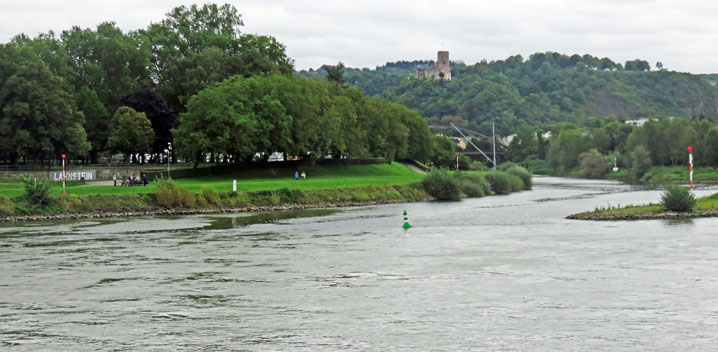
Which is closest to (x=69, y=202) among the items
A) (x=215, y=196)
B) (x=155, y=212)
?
(x=155, y=212)

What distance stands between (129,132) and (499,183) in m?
42.2

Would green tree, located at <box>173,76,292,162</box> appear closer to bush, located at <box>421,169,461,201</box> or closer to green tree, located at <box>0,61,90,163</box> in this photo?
green tree, located at <box>0,61,90,163</box>

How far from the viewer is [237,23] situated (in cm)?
12325

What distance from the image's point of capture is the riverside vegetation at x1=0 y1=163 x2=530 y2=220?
56.7 m

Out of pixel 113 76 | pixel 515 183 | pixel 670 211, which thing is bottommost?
pixel 670 211

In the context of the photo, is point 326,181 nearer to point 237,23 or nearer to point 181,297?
point 237,23

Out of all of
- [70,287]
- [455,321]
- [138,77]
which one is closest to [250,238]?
[70,287]

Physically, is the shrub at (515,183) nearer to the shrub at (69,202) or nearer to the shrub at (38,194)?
the shrub at (69,202)

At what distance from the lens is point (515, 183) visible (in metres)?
101

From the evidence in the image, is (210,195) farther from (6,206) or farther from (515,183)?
(515,183)

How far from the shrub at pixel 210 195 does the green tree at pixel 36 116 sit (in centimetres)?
2505

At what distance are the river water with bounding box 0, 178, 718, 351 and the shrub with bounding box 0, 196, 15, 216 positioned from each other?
7956 millimetres

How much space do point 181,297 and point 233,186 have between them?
43669 mm

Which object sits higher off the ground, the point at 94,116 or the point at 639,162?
the point at 94,116
